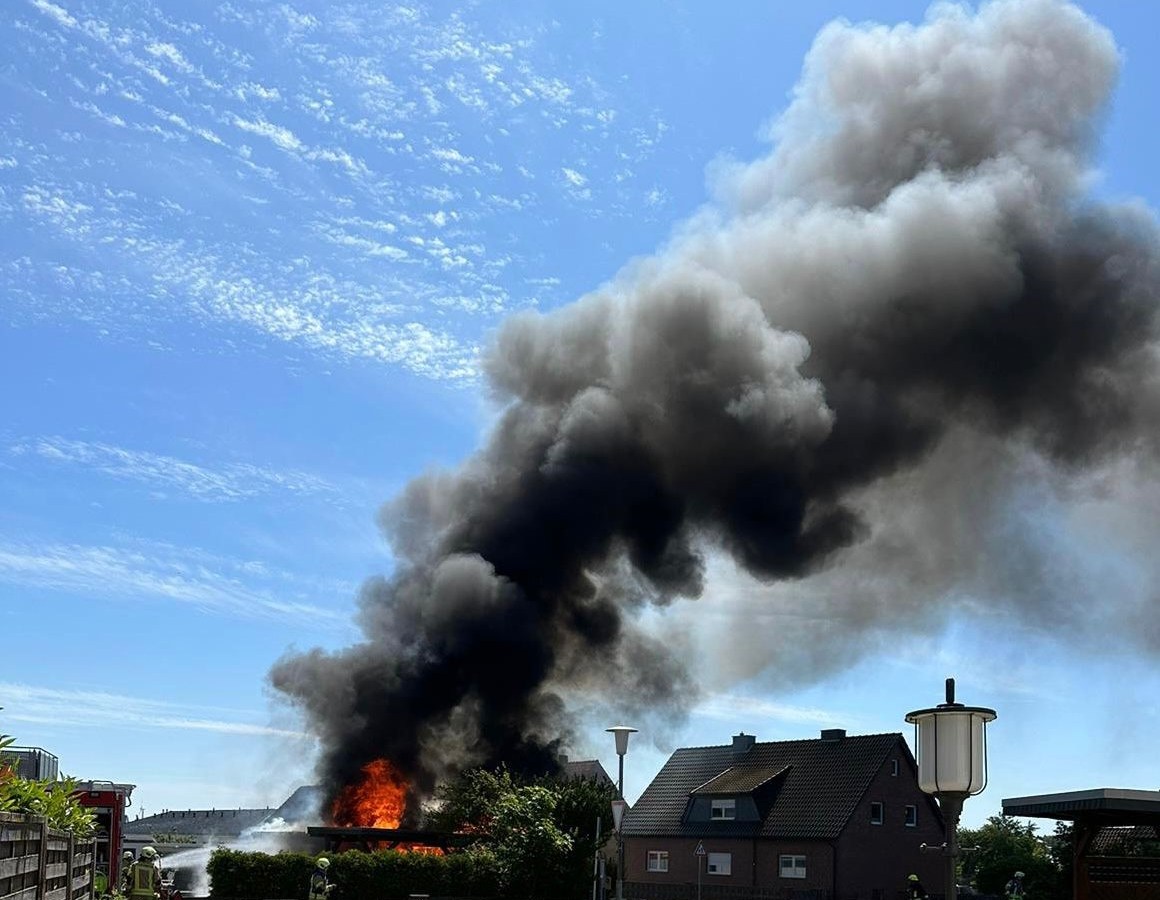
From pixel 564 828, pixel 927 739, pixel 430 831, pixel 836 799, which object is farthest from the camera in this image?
pixel 836 799

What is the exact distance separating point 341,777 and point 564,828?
10.7 metres

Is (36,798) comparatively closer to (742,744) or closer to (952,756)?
(952,756)

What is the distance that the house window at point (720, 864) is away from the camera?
4738cm

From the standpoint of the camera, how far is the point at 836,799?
45438mm

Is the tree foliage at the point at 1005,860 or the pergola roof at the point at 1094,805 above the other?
the pergola roof at the point at 1094,805

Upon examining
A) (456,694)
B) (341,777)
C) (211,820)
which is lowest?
(211,820)

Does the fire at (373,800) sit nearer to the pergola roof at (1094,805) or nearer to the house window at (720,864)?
the house window at (720,864)

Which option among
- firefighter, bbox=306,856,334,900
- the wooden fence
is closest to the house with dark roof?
firefighter, bbox=306,856,334,900

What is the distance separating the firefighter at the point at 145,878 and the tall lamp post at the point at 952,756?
12.0 meters

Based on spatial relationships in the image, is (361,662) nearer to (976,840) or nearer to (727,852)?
(727,852)

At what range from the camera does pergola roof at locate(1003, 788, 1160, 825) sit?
19.2m

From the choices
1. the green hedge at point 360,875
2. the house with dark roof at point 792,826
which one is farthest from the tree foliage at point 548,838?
the house with dark roof at point 792,826

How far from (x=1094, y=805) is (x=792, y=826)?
27312mm

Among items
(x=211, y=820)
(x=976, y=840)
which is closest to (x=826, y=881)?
(x=976, y=840)
